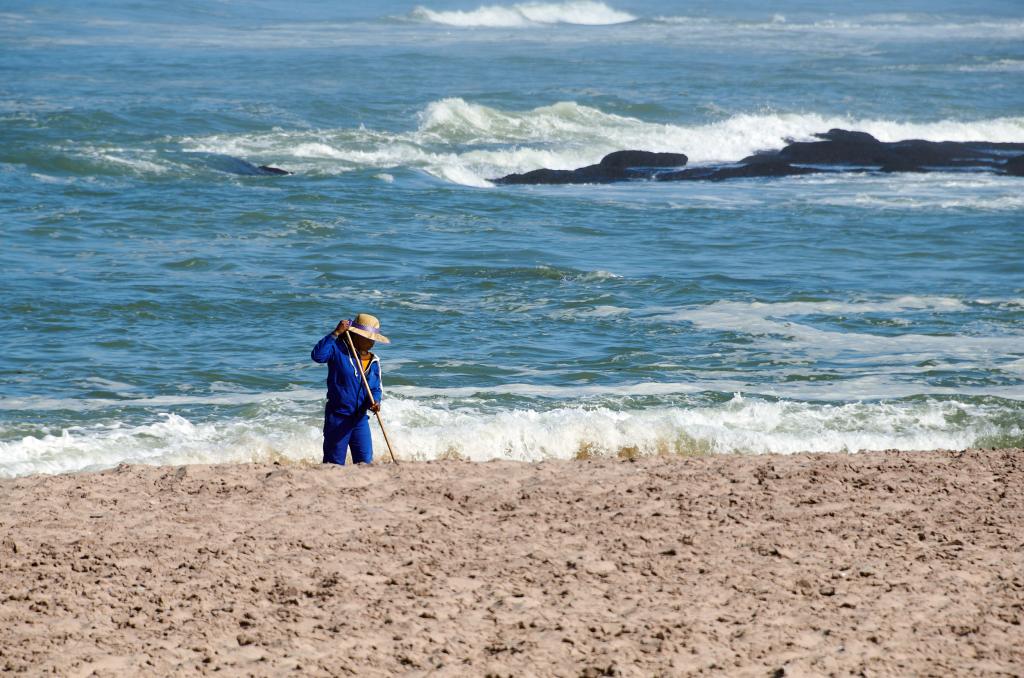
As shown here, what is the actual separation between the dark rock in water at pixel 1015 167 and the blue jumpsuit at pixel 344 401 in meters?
23.7

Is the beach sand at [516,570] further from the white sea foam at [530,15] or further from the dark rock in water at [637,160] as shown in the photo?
the white sea foam at [530,15]

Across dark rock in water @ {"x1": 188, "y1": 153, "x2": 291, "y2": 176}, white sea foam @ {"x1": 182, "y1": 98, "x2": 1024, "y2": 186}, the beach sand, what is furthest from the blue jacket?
white sea foam @ {"x1": 182, "y1": 98, "x2": 1024, "y2": 186}

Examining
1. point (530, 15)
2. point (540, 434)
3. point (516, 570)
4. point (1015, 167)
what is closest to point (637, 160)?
point (1015, 167)

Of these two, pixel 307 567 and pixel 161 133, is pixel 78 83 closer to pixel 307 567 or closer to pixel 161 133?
pixel 161 133

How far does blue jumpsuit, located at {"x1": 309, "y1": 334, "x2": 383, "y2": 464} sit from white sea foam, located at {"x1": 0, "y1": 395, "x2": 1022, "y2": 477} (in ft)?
5.20

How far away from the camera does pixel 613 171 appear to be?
92.5ft

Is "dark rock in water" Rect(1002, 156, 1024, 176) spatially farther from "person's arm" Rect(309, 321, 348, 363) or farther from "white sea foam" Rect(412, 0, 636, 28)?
"white sea foam" Rect(412, 0, 636, 28)

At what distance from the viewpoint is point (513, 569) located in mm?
7008

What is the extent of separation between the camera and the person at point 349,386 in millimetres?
9055

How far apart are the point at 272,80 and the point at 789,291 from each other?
28301 millimetres

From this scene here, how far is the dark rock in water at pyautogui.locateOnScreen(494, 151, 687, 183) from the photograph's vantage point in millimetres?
27469

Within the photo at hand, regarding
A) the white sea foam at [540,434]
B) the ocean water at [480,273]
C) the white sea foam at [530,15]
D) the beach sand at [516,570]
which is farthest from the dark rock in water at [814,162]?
the white sea foam at [530,15]

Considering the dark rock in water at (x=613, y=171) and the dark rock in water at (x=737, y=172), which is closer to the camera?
the dark rock in water at (x=613, y=171)

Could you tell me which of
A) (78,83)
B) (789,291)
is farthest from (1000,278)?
(78,83)
